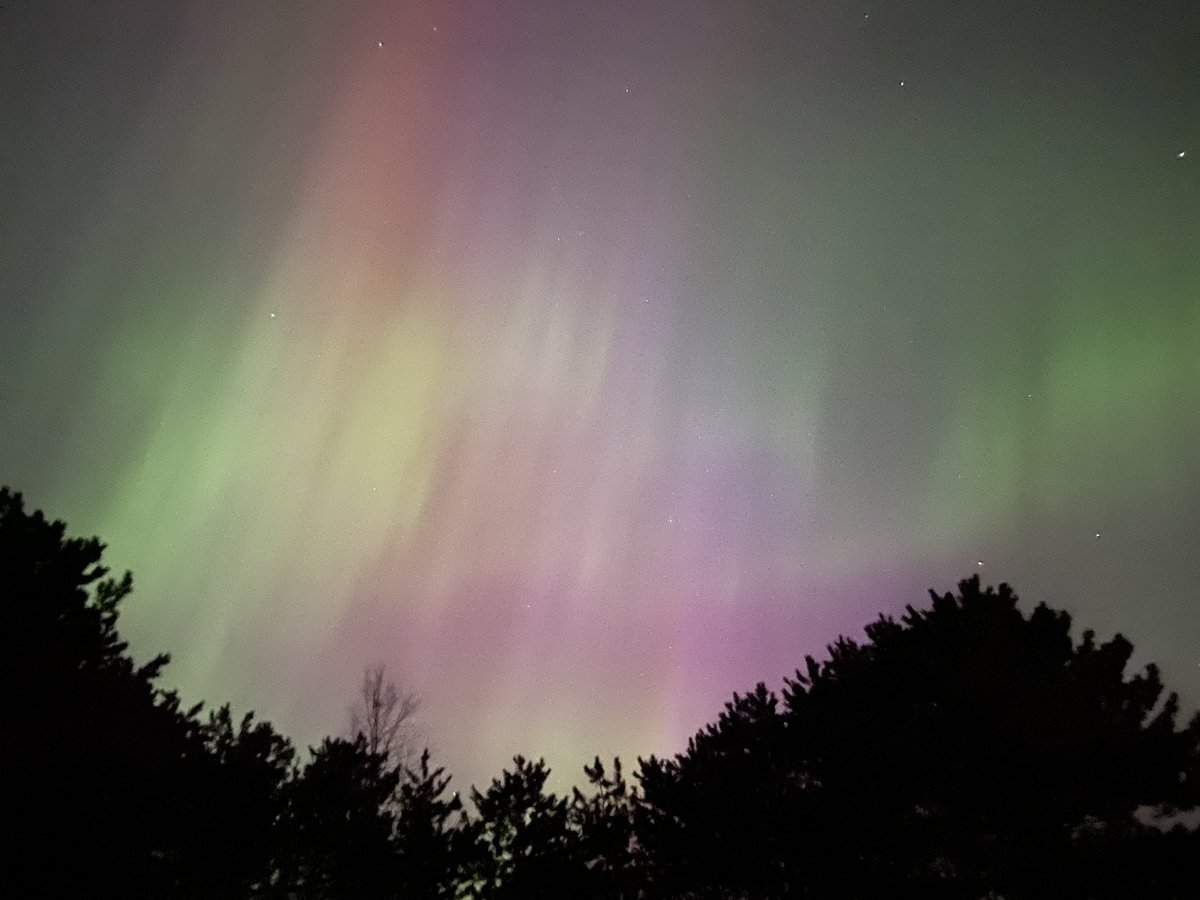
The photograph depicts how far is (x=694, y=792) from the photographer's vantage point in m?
28.8

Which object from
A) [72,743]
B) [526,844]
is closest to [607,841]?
[526,844]

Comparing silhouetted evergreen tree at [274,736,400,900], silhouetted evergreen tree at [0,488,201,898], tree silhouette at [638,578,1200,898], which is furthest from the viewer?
silhouetted evergreen tree at [274,736,400,900]

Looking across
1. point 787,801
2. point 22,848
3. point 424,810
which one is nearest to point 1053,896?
point 787,801

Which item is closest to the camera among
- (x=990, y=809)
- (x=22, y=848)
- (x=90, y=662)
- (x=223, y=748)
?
(x=22, y=848)

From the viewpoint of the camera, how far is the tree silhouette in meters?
19.1

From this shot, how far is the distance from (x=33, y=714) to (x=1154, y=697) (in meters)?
29.3

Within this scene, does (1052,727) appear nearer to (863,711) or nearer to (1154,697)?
(1154,697)

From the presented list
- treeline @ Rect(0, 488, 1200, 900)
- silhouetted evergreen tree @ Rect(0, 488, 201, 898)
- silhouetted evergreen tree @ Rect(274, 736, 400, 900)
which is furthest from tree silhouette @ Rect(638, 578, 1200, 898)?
silhouetted evergreen tree @ Rect(0, 488, 201, 898)

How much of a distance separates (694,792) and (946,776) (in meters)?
10.9

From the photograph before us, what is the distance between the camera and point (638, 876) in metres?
27.3

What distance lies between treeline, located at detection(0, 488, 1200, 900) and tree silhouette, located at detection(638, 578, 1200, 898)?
0.07m

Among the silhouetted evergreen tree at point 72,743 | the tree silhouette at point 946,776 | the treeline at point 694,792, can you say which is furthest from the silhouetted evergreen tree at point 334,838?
the tree silhouette at point 946,776

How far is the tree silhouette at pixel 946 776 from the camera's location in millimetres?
19094

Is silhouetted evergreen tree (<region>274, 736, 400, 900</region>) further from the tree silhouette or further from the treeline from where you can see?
the tree silhouette
